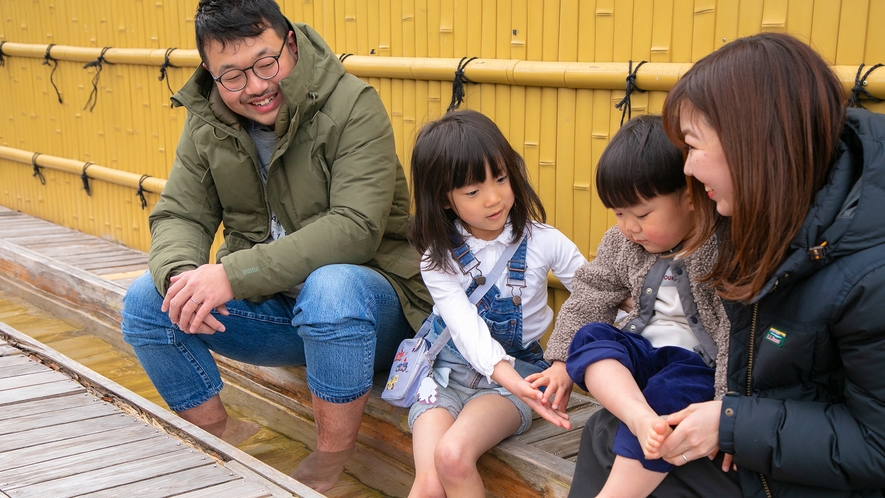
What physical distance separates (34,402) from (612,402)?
1.92 meters

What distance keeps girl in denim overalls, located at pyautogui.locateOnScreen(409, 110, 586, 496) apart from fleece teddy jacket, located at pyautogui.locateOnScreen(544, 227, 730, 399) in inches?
8.3

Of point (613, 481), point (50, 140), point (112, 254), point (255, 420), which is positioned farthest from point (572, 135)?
point (50, 140)

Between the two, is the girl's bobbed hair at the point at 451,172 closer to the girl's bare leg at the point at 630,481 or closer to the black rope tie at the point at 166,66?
the girl's bare leg at the point at 630,481

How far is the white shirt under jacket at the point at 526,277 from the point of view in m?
2.36

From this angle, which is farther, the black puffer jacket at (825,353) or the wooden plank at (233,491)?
the wooden plank at (233,491)

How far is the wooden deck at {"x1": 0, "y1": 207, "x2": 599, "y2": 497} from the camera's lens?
7.79 feet

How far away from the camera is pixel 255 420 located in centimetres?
349

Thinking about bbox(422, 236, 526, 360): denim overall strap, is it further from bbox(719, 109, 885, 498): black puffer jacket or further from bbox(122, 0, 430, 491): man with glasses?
bbox(719, 109, 885, 498): black puffer jacket

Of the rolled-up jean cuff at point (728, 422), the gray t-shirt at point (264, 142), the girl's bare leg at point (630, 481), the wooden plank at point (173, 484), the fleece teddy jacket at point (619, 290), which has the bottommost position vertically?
the wooden plank at point (173, 484)

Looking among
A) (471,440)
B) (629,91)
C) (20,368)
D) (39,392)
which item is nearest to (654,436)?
(471,440)

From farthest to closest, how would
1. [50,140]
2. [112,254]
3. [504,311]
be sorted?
[50,140], [112,254], [504,311]

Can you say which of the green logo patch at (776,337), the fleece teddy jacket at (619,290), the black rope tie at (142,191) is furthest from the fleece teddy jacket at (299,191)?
the black rope tie at (142,191)

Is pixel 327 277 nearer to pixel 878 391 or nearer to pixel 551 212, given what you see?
pixel 551 212

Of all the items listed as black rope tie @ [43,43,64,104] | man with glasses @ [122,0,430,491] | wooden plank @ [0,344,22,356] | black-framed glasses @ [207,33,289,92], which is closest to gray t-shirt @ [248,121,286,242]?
man with glasses @ [122,0,430,491]
